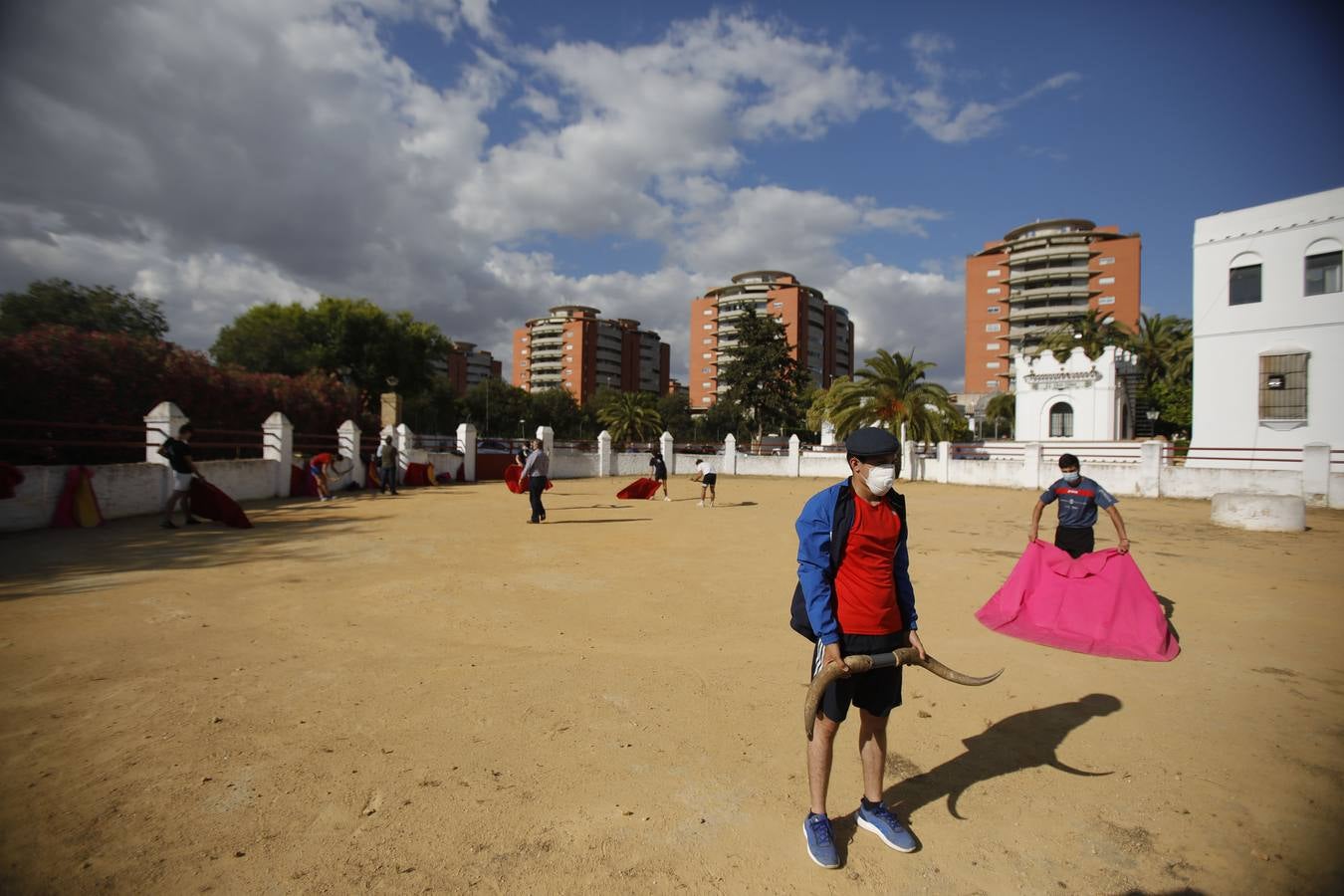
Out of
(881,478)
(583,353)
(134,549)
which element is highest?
(583,353)

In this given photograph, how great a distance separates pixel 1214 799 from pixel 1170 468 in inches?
818

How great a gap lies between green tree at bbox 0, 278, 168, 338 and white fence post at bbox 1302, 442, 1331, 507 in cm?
3488

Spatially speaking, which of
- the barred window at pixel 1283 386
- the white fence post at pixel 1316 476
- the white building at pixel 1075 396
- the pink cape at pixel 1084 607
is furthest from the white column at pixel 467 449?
the barred window at pixel 1283 386

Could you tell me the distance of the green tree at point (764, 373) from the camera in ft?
148

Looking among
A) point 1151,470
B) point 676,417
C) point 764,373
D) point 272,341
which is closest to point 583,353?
point 676,417

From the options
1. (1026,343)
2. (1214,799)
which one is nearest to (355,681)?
(1214,799)

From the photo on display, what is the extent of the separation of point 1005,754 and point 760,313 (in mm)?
97964

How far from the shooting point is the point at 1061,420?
32.1m

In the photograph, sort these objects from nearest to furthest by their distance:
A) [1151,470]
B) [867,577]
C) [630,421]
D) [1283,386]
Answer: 1. [867,577]
2. [1151,470]
3. [1283,386]
4. [630,421]

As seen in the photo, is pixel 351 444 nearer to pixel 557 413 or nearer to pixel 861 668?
pixel 861 668

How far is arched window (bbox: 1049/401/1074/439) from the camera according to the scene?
31.6 meters

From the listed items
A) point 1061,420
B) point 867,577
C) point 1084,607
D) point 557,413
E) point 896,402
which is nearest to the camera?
point 867,577

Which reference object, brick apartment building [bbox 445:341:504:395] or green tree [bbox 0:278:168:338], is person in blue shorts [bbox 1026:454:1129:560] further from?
brick apartment building [bbox 445:341:504:395]

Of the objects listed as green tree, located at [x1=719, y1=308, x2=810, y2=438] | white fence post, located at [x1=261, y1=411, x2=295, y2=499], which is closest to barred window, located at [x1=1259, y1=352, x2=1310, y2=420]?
green tree, located at [x1=719, y1=308, x2=810, y2=438]
